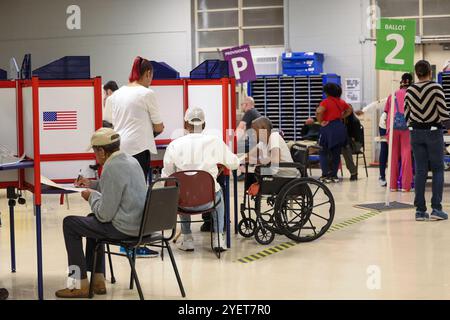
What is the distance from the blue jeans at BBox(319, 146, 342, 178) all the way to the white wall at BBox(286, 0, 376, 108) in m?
2.96

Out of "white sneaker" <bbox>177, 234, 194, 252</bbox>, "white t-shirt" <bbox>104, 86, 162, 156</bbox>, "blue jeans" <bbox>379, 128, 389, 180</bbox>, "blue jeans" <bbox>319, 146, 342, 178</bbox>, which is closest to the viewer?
"white t-shirt" <bbox>104, 86, 162, 156</bbox>

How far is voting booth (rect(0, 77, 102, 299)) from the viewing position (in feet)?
15.8

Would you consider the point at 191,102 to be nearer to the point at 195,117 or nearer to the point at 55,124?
the point at 195,117

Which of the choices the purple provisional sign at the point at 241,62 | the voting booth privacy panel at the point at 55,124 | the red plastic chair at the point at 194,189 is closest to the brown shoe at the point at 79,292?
the voting booth privacy panel at the point at 55,124

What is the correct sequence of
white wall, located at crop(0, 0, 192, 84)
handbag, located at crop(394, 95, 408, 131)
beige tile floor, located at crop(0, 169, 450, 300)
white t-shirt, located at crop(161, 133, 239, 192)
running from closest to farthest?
beige tile floor, located at crop(0, 169, 450, 300), white t-shirt, located at crop(161, 133, 239, 192), handbag, located at crop(394, 95, 408, 131), white wall, located at crop(0, 0, 192, 84)

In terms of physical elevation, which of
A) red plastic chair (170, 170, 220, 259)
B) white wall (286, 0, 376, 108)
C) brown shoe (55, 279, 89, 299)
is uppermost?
white wall (286, 0, 376, 108)

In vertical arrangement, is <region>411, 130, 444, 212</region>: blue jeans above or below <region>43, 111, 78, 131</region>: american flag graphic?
below

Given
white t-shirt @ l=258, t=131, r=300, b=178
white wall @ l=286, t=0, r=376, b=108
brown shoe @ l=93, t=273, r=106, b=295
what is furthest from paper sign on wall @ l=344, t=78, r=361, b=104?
brown shoe @ l=93, t=273, r=106, b=295

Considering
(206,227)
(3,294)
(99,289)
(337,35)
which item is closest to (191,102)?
(206,227)

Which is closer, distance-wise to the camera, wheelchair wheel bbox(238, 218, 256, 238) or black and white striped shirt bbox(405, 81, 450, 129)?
wheelchair wheel bbox(238, 218, 256, 238)

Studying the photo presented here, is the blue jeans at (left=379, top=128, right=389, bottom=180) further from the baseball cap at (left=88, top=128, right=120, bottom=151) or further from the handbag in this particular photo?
the baseball cap at (left=88, top=128, right=120, bottom=151)
